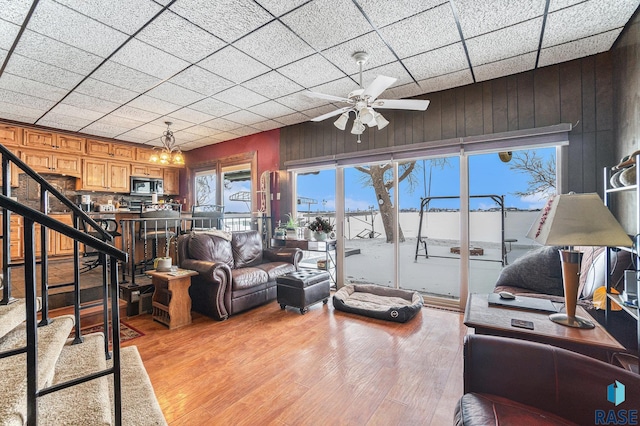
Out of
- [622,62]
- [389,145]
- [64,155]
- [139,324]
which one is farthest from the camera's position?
[64,155]

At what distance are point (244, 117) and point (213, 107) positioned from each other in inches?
22.6

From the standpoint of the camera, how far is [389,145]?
14.1 feet

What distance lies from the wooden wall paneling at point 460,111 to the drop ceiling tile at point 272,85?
199 centimetres

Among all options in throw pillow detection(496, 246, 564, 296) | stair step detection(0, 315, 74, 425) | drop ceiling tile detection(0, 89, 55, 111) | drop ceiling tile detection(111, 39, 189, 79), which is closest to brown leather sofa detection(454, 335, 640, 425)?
stair step detection(0, 315, 74, 425)

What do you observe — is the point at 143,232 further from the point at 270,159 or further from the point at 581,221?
the point at 581,221

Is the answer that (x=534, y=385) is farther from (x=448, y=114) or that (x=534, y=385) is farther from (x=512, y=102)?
(x=448, y=114)

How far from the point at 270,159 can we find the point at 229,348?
3716 mm

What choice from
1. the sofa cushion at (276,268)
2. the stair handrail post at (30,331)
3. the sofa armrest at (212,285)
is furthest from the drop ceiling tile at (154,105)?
the stair handrail post at (30,331)

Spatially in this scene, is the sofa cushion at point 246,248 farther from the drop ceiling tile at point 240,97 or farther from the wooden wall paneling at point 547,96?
the wooden wall paneling at point 547,96

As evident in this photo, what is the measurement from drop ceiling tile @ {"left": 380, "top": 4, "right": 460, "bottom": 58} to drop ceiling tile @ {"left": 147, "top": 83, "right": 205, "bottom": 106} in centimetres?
256

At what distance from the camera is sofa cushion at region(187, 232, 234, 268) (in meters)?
3.80

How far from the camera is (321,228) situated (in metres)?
4.64

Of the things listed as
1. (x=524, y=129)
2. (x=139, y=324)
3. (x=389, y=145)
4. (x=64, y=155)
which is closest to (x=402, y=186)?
(x=389, y=145)

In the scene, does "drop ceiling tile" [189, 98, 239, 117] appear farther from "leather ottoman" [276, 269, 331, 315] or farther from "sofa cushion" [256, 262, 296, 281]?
"leather ottoman" [276, 269, 331, 315]
